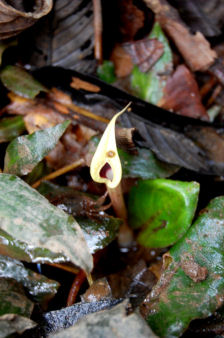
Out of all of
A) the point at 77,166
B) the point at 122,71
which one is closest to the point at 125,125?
the point at 77,166

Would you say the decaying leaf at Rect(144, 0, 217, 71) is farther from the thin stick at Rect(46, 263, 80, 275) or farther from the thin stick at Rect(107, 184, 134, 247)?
the thin stick at Rect(46, 263, 80, 275)

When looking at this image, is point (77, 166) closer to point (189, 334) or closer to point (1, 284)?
point (1, 284)

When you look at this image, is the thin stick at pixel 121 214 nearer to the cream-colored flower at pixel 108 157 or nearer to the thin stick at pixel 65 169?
the thin stick at pixel 65 169

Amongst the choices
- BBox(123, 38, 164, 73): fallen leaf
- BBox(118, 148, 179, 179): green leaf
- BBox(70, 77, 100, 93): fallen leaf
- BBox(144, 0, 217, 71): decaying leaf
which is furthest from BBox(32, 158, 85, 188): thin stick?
BBox(144, 0, 217, 71): decaying leaf

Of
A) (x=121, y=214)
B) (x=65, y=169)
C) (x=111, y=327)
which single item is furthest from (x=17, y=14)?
(x=111, y=327)

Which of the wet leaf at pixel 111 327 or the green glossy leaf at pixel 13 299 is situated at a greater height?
the wet leaf at pixel 111 327

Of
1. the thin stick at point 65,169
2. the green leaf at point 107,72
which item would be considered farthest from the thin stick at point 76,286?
the green leaf at point 107,72

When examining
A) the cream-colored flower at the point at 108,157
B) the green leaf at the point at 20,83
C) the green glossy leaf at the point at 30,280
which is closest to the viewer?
the cream-colored flower at the point at 108,157
